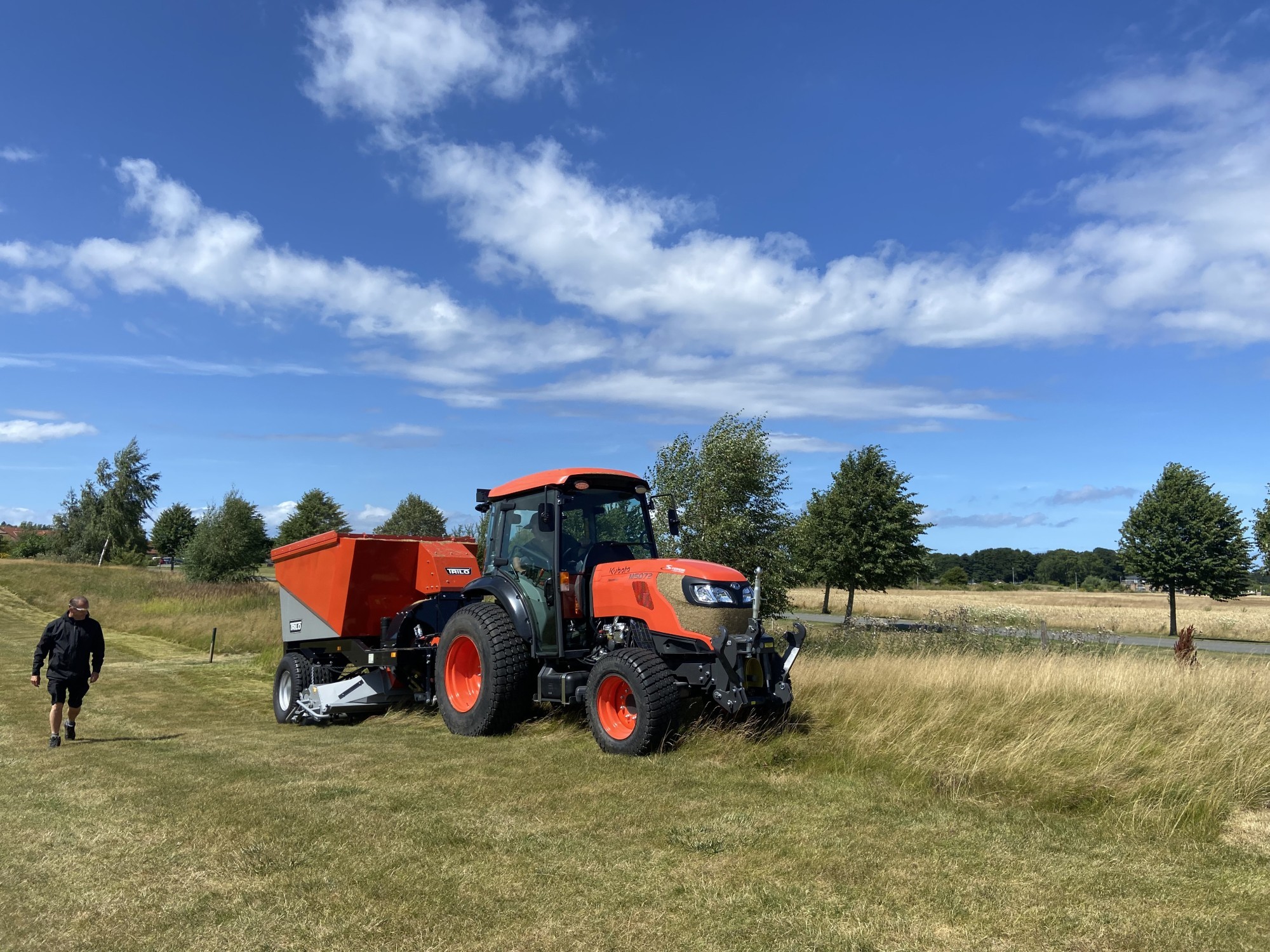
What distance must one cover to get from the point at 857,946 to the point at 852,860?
1088mm

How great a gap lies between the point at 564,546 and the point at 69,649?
18.4 feet

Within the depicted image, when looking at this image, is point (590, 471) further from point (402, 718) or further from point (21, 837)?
point (21, 837)

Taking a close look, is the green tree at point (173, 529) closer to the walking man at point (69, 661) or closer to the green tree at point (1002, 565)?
the walking man at point (69, 661)

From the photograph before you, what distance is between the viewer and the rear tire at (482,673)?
8.72 metres

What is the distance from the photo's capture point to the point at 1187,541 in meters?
33.8

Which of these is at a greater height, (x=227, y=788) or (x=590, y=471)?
(x=590, y=471)

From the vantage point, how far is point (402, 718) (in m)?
10.7

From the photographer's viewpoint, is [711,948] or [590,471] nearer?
[711,948]

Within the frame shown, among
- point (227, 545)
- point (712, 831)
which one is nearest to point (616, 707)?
point (712, 831)

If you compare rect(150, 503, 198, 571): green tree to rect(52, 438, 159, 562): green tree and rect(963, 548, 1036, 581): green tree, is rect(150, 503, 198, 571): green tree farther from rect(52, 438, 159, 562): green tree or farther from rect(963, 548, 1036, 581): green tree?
rect(963, 548, 1036, 581): green tree

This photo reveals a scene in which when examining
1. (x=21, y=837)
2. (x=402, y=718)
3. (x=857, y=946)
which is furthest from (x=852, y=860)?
(x=402, y=718)

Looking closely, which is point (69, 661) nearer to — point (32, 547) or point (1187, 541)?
point (1187, 541)

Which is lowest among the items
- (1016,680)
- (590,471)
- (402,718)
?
(402,718)

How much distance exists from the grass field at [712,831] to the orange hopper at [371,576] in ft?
6.37
